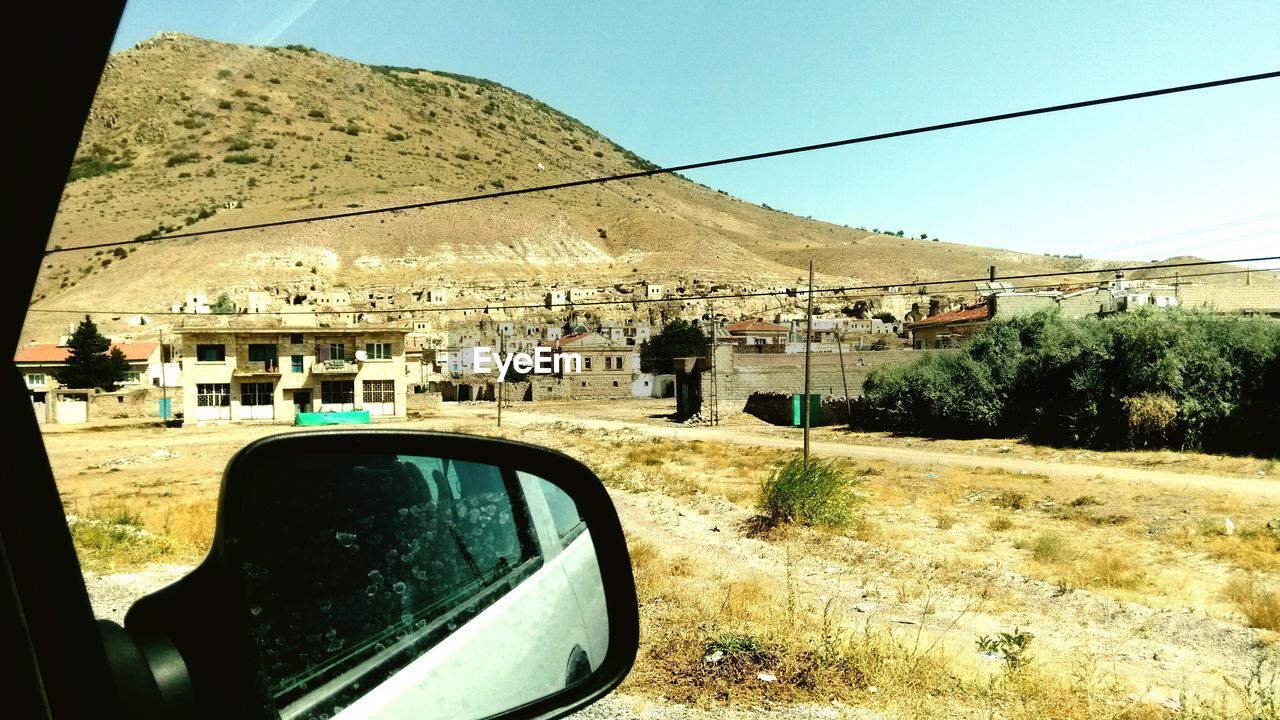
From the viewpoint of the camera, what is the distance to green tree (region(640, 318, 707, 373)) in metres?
87.1

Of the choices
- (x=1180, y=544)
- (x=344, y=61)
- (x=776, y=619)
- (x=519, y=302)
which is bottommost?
(x=1180, y=544)

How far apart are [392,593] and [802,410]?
43257 mm

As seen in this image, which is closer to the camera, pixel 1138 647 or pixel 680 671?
pixel 680 671

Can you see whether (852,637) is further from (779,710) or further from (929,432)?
(929,432)

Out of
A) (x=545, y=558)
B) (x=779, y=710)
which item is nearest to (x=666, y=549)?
(x=779, y=710)

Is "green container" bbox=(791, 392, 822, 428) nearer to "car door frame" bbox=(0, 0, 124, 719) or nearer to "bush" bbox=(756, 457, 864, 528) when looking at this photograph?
"bush" bbox=(756, 457, 864, 528)

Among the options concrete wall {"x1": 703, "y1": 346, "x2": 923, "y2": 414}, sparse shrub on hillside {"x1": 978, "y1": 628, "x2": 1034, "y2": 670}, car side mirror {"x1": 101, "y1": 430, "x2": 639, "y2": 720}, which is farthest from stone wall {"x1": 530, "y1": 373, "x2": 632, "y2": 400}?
car side mirror {"x1": 101, "y1": 430, "x2": 639, "y2": 720}

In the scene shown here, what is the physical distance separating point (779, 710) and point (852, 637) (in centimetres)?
154

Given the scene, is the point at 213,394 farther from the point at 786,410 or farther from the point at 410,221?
the point at 410,221

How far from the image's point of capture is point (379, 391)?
52.1m

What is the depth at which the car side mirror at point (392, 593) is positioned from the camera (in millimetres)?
1104

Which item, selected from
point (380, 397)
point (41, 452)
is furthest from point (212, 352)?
point (41, 452)

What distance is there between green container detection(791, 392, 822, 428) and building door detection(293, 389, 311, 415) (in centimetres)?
3117

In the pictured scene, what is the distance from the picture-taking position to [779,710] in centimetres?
532
